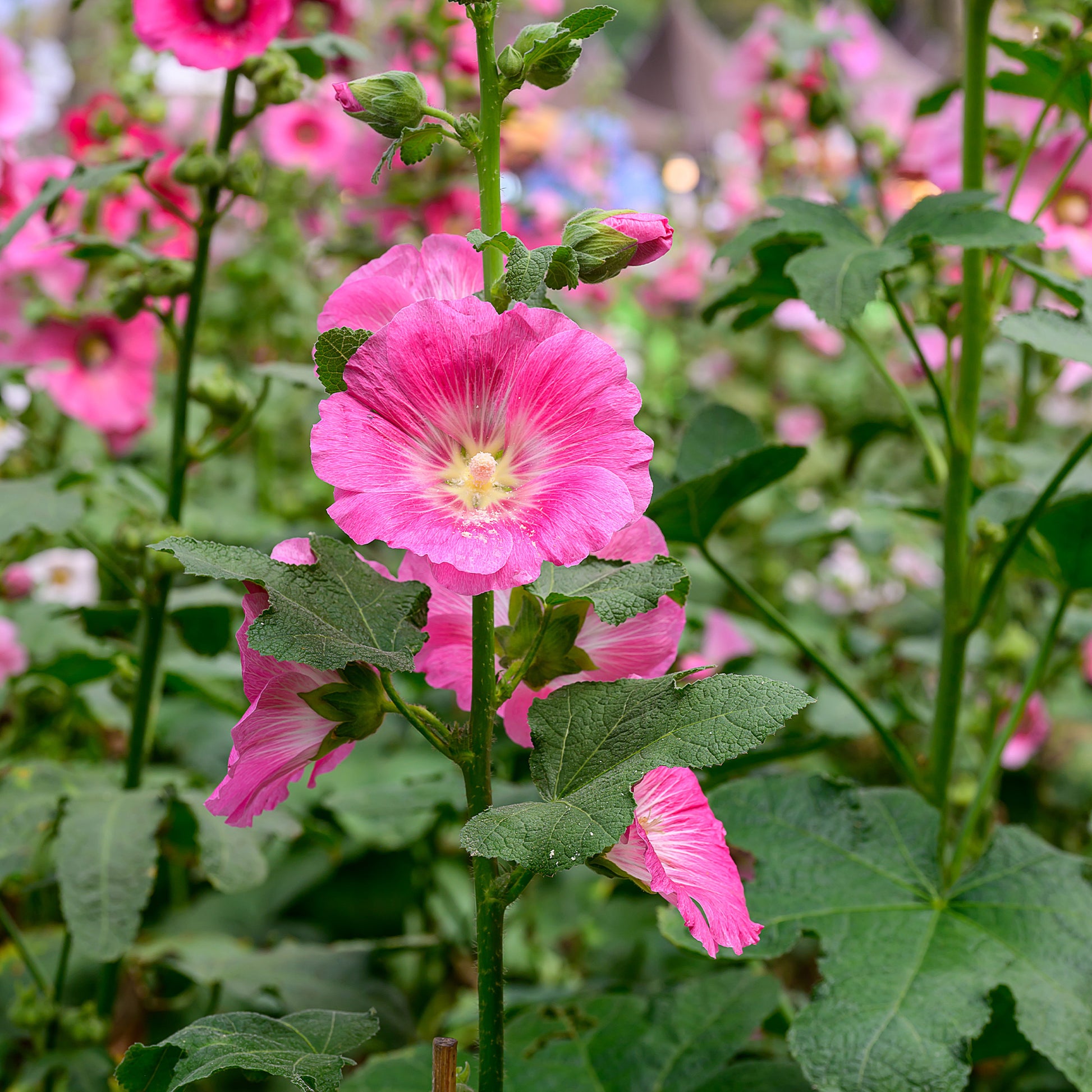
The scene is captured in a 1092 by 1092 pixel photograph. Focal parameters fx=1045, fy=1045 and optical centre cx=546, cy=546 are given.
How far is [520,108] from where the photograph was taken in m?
1.79

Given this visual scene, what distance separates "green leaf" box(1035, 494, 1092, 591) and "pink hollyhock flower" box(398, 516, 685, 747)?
0.49 meters

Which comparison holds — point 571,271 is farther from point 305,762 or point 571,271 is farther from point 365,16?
point 365,16

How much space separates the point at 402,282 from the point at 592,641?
0.23m

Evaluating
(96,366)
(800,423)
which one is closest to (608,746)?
(96,366)

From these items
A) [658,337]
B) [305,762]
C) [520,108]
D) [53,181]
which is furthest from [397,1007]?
[658,337]

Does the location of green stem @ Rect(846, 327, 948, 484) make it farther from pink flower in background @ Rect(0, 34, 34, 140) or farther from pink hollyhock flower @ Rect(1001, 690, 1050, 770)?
pink flower in background @ Rect(0, 34, 34, 140)

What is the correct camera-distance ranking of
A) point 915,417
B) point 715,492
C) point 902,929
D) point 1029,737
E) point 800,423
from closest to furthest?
point 902,929
point 715,492
point 915,417
point 1029,737
point 800,423

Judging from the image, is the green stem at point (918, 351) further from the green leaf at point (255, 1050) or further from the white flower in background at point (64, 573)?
the white flower in background at point (64, 573)

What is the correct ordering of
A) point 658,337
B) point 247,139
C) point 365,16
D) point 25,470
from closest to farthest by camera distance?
point 25,470, point 247,139, point 365,16, point 658,337

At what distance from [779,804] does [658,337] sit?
302cm

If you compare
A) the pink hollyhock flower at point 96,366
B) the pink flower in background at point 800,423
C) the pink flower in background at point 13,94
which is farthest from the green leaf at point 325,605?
the pink flower in background at point 800,423

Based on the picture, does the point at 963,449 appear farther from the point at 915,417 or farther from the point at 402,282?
the point at 402,282

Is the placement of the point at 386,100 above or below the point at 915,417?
above

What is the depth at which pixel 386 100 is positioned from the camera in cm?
55
